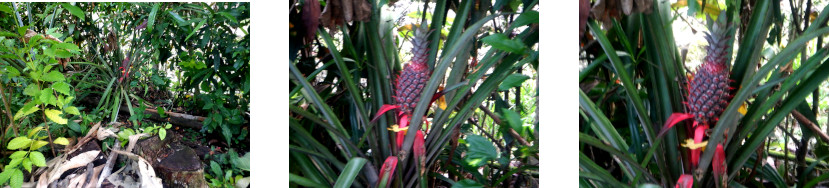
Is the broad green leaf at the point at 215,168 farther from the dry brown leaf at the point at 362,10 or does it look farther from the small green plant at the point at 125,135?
the dry brown leaf at the point at 362,10

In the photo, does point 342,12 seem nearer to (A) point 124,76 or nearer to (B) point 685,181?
(A) point 124,76

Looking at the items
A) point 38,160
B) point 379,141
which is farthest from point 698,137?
point 38,160

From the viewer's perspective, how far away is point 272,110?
4.07ft

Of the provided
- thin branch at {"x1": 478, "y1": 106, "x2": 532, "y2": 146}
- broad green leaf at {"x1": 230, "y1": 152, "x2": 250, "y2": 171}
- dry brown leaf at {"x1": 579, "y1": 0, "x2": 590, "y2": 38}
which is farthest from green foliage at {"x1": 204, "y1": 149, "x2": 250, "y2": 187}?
dry brown leaf at {"x1": 579, "y1": 0, "x2": 590, "y2": 38}

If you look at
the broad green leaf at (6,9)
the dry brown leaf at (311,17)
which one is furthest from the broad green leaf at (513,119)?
the broad green leaf at (6,9)

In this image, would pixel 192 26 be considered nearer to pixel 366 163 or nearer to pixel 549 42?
pixel 366 163

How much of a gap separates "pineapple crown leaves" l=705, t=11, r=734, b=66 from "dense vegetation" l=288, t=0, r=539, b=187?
1.13 ft

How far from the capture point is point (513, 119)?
117cm

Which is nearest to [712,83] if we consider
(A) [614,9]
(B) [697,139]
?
(B) [697,139]

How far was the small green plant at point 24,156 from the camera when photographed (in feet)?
4.69

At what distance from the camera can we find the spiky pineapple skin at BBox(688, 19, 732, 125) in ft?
3.43

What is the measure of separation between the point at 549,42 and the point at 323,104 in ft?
1.80

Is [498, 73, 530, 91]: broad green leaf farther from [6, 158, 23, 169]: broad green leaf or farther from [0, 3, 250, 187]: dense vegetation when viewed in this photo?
[6, 158, 23, 169]: broad green leaf

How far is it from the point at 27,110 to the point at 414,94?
1123 mm
